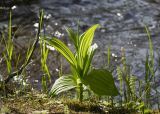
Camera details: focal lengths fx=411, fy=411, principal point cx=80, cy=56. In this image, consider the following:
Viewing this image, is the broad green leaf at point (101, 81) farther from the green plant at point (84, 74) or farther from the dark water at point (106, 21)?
the dark water at point (106, 21)

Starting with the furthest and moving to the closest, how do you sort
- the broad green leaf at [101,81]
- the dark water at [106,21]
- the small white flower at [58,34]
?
the small white flower at [58,34] → the dark water at [106,21] → the broad green leaf at [101,81]

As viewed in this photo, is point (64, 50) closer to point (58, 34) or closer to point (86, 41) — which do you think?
point (86, 41)

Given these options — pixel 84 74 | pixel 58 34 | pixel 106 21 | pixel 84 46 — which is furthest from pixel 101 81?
pixel 106 21

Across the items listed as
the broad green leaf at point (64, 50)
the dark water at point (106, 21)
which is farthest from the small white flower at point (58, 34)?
the broad green leaf at point (64, 50)

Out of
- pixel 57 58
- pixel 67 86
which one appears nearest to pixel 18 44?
pixel 57 58

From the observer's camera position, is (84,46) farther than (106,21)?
No

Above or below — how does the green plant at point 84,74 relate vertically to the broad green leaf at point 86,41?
below

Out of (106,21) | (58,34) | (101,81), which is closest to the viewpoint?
(101,81)
